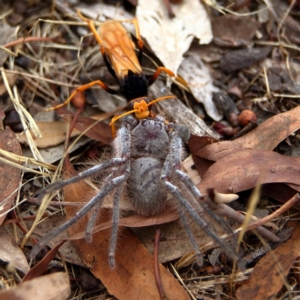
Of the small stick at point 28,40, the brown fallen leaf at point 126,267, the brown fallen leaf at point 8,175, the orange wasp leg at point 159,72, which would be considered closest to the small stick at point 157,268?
the brown fallen leaf at point 126,267

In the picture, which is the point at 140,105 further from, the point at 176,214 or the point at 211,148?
the point at 176,214

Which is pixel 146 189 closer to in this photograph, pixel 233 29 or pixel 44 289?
pixel 44 289

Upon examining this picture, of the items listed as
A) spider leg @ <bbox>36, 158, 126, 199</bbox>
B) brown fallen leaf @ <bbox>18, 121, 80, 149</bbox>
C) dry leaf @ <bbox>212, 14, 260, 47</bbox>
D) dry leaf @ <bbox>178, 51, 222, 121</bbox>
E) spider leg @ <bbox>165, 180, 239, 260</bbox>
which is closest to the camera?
spider leg @ <bbox>165, 180, 239, 260</bbox>

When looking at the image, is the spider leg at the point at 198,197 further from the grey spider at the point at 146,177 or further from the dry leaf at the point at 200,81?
the dry leaf at the point at 200,81

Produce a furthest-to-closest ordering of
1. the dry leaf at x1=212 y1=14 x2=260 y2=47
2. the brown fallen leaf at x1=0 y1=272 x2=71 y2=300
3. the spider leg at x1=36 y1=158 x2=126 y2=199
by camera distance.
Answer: the dry leaf at x1=212 y1=14 x2=260 y2=47 → the spider leg at x1=36 y1=158 x2=126 y2=199 → the brown fallen leaf at x1=0 y1=272 x2=71 y2=300

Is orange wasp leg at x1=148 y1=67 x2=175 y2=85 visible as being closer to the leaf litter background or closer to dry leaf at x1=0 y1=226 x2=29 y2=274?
the leaf litter background

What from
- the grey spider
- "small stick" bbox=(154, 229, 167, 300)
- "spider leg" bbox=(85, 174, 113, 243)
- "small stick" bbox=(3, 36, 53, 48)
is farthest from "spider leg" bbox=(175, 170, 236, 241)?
"small stick" bbox=(3, 36, 53, 48)

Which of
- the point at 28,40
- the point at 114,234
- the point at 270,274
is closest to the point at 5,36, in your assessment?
the point at 28,40
